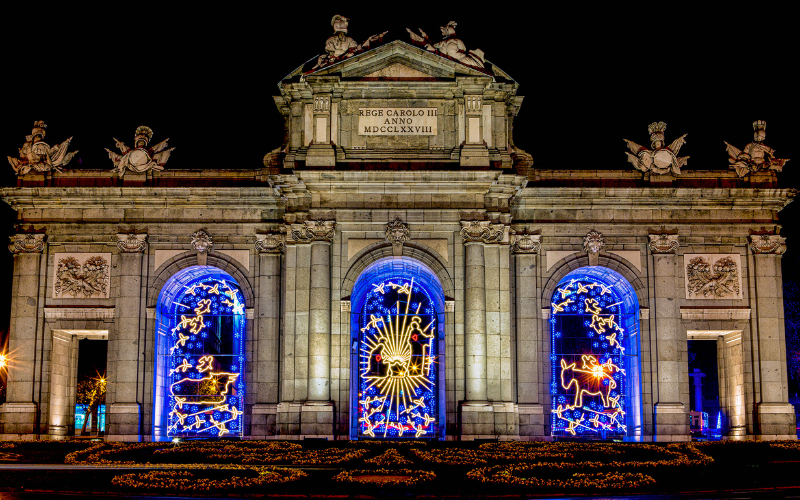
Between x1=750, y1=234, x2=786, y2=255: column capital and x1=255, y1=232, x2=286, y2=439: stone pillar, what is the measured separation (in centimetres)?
1797

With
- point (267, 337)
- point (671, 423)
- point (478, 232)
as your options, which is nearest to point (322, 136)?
point (478, 232)

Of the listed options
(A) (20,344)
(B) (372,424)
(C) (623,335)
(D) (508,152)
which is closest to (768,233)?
(C) (623,335)

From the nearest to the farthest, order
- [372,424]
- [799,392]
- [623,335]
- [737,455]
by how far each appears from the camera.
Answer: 1. [737,455]
2. [372,424]
3. [623,335]
4. [799,392]

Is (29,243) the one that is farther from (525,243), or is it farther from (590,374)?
(590,374)

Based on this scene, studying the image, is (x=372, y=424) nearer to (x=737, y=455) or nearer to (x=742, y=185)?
(x=737, y=455)

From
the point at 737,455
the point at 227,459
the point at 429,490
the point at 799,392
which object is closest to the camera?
the point at 429,490

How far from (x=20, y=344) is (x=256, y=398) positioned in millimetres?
9285

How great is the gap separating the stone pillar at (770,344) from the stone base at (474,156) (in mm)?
10988

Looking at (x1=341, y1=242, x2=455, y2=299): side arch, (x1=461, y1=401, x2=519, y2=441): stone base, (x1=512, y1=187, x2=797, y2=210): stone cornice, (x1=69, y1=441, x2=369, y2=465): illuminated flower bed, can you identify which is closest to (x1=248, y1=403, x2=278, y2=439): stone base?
(x1=69, y1=441, x2=369, y2=465): illuminated flower bed

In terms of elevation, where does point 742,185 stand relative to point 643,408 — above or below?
above

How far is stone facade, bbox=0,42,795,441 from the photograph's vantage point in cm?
3319

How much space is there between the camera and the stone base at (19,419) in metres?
34.1

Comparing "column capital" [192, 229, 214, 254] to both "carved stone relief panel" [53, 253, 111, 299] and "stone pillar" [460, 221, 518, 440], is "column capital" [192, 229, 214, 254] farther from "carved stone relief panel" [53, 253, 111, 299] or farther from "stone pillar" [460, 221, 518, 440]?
"stone pillar" [460, 221, 518, 440]

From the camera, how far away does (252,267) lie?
35.3 m
